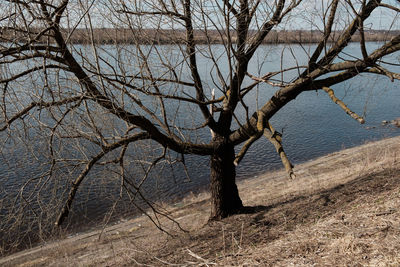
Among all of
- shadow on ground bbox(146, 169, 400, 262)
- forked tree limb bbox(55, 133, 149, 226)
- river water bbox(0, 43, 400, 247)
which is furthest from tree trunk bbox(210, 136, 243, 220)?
river water bbox(0, 43, 400, 247)

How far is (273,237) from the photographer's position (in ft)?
17.3

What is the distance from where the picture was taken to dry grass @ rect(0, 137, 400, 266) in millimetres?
3932

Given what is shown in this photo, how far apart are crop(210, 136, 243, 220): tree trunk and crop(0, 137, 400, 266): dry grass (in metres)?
0.31

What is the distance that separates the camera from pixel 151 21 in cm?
574

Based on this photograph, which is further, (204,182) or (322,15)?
(204,182)

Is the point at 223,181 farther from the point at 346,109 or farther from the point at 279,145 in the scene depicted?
the point at 346,109

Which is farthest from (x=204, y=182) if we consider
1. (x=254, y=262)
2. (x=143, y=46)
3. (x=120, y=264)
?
(x=254, y=262)

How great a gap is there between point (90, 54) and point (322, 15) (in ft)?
12.8

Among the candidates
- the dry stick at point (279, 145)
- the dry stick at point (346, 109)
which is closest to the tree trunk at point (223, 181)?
the dry stick at point (279, 145)

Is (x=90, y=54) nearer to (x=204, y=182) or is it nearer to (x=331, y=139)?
(x=204, y=182)

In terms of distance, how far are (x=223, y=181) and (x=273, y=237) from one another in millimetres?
2101

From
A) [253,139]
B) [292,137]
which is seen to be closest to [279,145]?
[253,139]

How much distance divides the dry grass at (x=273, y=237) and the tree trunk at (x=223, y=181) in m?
0.31

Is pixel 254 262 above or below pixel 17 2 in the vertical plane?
below
